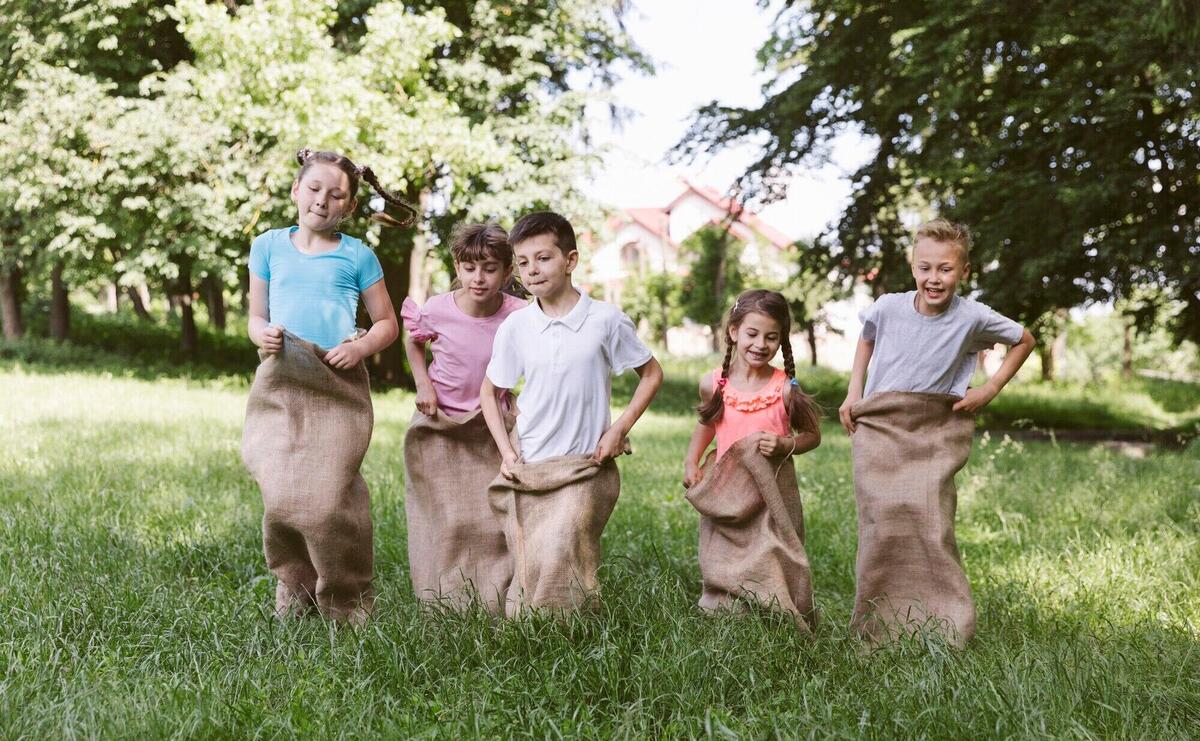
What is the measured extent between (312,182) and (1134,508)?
225 inches

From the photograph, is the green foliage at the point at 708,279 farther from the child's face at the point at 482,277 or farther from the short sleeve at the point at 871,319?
the child's face at the point at 482,277

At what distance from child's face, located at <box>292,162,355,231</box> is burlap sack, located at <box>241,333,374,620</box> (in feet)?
1.74

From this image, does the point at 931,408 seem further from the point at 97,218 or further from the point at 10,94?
the point at 10,94

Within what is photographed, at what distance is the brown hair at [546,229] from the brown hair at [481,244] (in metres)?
0.38

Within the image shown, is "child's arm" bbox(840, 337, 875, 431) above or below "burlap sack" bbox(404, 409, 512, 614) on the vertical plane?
above

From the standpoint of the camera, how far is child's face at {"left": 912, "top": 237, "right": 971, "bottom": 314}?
432cm

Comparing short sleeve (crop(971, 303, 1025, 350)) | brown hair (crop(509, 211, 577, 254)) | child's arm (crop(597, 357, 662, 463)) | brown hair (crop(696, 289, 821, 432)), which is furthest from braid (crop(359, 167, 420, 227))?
short sleeve (crop(971, 303, 1025, 350))

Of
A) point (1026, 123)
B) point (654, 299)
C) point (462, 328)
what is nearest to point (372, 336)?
point (462, 328)

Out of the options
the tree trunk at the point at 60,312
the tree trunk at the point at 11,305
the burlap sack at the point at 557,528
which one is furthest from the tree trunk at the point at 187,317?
the burlap sack at the point at 557,528

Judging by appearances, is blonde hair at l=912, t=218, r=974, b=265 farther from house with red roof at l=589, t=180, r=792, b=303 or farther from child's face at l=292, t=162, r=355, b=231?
house with red roof at l=589, t=180, r=792, b=303

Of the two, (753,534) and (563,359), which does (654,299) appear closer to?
(753,534)

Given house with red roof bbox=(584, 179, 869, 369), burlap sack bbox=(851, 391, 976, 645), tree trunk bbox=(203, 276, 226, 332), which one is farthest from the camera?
house with red roof bbox=(584, 179, 869, 369)

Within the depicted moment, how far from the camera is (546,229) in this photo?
4.19m

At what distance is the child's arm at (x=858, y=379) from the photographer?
15.1 ft
